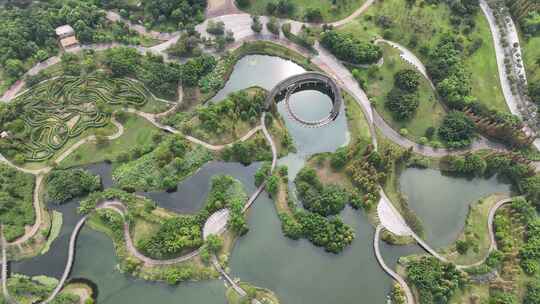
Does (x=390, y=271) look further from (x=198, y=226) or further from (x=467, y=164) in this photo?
(x=198, y=226)

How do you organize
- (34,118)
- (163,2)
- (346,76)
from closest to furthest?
(34,118) → (346,76) → (163,2)

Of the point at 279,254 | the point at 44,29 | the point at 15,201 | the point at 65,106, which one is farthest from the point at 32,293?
the point at 44,29

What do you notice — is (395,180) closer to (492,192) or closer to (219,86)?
(492,192)

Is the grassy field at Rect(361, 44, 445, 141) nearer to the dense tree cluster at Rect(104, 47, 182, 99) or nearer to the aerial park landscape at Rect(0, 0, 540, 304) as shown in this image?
the aerial park landscape at Rect(0, 0, 540, 304)

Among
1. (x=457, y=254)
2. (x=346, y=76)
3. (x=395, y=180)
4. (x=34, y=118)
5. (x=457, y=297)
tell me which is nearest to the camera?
(x=457, y=297)

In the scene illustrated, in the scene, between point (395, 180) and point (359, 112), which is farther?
point (359, 112)

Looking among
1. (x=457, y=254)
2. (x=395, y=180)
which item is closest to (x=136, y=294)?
(x=395, y=180)

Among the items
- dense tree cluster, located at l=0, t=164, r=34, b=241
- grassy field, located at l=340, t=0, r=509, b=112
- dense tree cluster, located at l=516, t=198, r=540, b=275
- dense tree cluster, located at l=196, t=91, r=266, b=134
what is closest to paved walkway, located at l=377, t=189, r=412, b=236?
dense tree cluster, located at l=516, t=198, r=540, b=275
